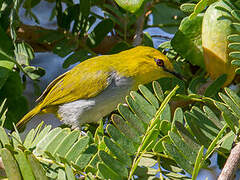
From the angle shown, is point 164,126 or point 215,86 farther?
point 215,86

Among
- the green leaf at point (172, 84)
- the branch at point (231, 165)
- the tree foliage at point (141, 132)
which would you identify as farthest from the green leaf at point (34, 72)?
the branch at point (231, 165)

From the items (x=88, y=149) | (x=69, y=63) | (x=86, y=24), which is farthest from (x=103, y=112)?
(x=88, y=149)

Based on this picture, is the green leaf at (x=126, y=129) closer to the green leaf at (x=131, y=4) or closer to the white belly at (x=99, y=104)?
the green leaf at (x=131, y=4)

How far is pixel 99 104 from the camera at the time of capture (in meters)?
1.77

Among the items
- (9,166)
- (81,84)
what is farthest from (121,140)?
(81,84)

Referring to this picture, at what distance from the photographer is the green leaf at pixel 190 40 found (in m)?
1.30

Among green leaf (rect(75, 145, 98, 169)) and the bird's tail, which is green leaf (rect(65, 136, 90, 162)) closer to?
green leaf (rect(75, 145, 98, 169))

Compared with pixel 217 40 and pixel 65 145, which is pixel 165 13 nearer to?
pixel 217 40

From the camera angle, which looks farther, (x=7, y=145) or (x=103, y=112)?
(x=103, y=112)

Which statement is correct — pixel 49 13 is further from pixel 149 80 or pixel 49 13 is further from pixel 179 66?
pixel 179 66

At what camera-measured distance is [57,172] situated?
2.91 feet

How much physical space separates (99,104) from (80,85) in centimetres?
13

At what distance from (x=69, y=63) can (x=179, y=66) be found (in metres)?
0.43

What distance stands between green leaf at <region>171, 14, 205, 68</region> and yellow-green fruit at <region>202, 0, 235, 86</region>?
74mm
